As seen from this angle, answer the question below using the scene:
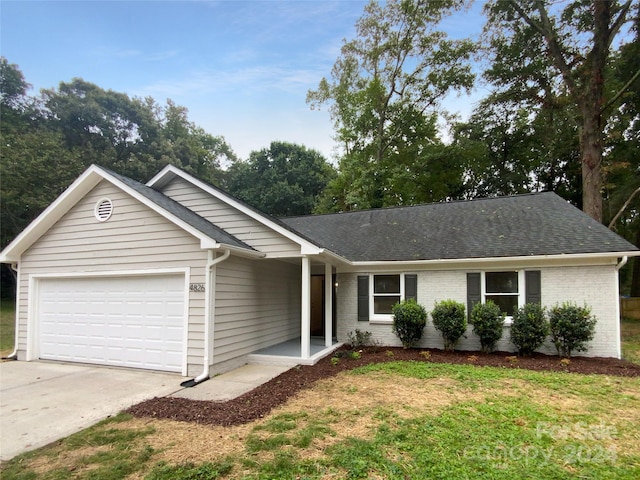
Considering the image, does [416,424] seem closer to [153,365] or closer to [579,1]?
[153,365]

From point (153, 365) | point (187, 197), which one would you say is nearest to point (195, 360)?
point (153, 365)

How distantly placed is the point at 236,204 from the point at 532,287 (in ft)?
25.4

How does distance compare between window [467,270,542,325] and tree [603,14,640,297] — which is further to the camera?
tree [603,14,640,297]

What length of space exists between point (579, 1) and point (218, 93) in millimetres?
16006

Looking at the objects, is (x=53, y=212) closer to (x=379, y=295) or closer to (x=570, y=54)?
(x=379, y=295)

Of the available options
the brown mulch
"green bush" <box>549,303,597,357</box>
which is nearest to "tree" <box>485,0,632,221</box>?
"green bush" <box>549,303,597,357</box>

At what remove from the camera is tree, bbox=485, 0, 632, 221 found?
A: 14.2 meters

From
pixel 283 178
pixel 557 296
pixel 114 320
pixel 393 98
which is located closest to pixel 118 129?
pixel 283 178

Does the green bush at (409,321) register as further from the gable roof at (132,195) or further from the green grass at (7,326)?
the green grass at (7,326)

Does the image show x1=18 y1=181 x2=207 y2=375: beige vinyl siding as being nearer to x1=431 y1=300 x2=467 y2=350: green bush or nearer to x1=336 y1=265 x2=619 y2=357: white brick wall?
x1=336 y1=265 x2=619 y2=357: white brick wall

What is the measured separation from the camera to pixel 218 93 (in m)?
13.0

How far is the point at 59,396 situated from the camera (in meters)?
5.94

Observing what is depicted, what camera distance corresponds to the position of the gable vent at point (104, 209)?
8172mm

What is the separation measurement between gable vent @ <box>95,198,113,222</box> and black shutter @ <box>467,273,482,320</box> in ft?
29.8
